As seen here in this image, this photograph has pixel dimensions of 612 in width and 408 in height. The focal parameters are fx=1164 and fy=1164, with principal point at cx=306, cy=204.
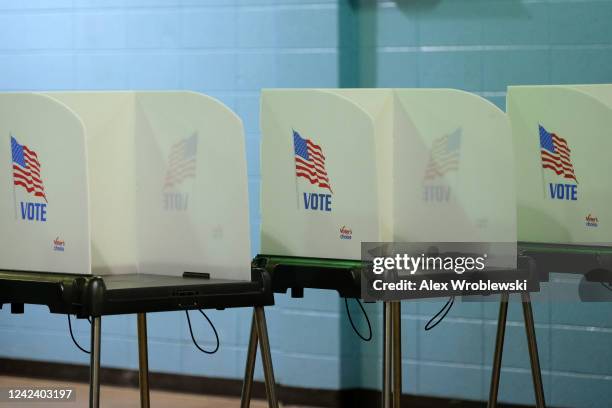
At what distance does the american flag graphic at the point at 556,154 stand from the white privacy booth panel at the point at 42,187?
1214mm

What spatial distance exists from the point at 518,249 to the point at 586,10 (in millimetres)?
1120

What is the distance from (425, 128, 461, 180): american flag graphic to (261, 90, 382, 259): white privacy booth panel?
20cm

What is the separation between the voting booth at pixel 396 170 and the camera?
2803 millimetres

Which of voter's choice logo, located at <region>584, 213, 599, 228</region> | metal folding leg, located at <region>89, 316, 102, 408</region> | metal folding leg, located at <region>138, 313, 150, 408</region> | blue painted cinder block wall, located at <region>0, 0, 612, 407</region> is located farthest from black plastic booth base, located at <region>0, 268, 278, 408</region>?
blue painted cinder block wall, located at <region>0, 0, 612, 407</region>

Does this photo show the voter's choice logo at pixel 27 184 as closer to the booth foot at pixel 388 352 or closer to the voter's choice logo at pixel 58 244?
the voter's choice logo at pixel 58 244

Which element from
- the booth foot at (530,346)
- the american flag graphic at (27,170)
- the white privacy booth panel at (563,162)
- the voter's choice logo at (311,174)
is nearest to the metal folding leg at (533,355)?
the booth foot at (530,346)

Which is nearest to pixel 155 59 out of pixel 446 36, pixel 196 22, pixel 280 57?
pixel 196 22

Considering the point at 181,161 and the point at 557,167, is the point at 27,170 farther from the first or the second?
the point at 557,167

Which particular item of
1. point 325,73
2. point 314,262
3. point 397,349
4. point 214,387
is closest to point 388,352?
point 397,349

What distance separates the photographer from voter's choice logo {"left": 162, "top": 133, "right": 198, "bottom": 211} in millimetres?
2768

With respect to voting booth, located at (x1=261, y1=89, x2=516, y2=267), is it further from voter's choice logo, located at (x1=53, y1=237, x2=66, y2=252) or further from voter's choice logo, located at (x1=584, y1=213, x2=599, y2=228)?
voter's choice logo, located at (x1=53, y1=237, x2=66, y2=252)

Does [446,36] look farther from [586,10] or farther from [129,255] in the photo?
[129,255]

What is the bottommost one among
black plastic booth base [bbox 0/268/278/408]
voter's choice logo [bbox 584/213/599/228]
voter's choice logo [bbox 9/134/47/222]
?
black plastic booth base [bbox 0/268/278/408]

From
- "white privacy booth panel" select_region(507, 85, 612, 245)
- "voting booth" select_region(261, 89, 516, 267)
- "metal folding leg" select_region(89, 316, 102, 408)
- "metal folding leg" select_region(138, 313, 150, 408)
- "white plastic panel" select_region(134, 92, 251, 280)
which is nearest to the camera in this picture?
"metal folding leg" select_region(89, 316, 102, 408)
